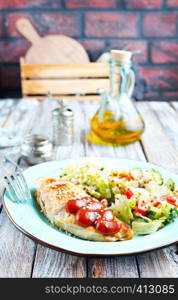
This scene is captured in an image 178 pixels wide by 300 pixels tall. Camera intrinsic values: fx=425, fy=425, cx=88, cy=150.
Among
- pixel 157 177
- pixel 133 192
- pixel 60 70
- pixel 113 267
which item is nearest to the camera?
pixel 113 267

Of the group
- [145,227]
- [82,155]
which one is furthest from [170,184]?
[82,155]

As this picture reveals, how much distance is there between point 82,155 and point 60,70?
0.99 metres

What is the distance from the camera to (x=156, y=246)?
→ 29.7 inches

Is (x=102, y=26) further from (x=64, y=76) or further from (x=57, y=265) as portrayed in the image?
(x=57, y=265)

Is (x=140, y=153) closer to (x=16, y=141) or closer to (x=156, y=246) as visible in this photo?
(x=16, y=141)

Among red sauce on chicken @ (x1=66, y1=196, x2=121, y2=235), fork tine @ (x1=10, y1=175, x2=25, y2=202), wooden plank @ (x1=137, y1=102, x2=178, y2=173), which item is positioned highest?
red sauce on chicken @ (x1=66, y1=196, x2=121, y2=235)

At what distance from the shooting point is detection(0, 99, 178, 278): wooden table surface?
0.75 meters

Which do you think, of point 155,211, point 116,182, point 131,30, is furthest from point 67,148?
point 131,30

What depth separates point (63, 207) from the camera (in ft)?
2.81

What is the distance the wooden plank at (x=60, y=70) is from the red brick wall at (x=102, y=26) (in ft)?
1.70

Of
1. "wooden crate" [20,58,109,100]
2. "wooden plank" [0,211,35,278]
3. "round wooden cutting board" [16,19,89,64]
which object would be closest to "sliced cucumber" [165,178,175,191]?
"wooden plank" [0,211,35,278]

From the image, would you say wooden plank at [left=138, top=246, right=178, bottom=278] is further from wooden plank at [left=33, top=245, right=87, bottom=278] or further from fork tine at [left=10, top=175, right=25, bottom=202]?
fork tine at [left=10, top=175, right=25, bottom=202]

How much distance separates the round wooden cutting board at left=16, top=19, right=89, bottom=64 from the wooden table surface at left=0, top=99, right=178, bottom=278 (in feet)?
2.23

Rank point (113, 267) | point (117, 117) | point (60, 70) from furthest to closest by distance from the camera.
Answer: point (60, 70), point (117, 117), point (113, 267)
